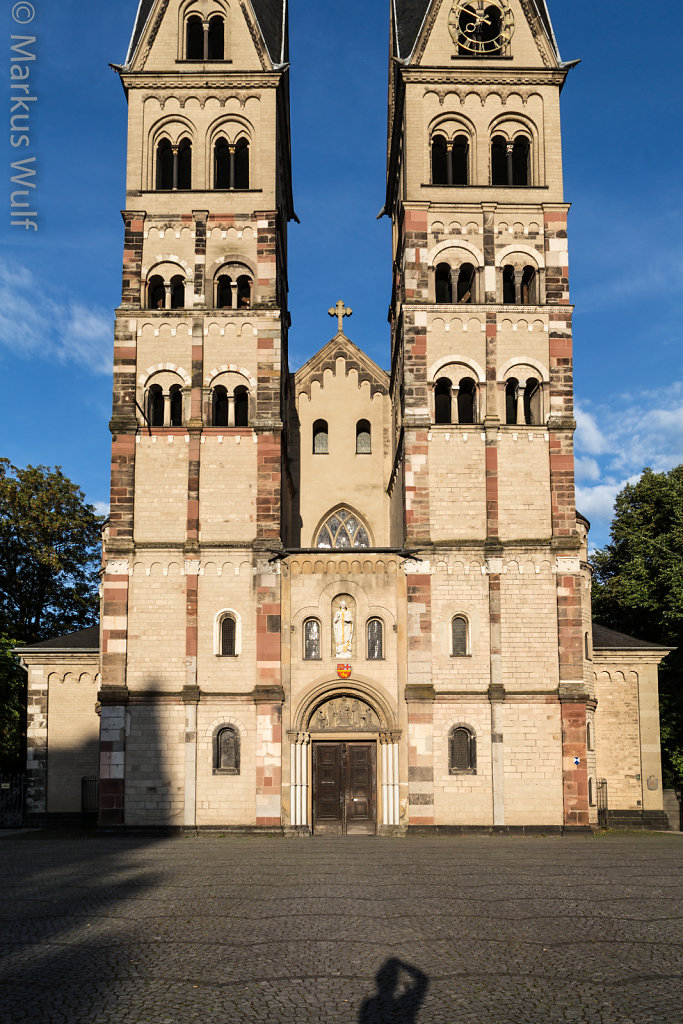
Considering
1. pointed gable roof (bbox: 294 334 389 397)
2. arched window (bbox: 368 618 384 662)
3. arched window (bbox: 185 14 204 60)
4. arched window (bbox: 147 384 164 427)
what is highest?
arched window (bbox: 185 14 204 60)

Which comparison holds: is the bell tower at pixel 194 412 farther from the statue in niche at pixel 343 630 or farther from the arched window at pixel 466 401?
the arched window at pixel 466 401

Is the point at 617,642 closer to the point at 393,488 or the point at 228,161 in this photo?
the point at 393,488

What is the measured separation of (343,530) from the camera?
4206 cm

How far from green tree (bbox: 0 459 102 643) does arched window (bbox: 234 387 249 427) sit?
14.2 meters

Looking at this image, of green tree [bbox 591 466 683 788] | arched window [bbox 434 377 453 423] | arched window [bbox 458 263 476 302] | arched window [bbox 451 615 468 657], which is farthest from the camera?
green tree [bbox 591 466 683 788]

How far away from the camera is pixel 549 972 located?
12.1m

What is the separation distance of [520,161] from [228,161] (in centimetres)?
1040

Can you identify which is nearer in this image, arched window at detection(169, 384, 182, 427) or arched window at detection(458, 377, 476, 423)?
arched window at detection(169, 384, 182, 427)

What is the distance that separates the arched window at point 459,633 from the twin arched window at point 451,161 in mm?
15004

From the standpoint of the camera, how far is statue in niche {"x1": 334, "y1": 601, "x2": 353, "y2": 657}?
33625mm

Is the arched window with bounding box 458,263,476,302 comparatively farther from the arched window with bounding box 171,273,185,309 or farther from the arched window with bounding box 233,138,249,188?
the arched window with bounding box 171,273,185,309

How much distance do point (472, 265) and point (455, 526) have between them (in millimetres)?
9091

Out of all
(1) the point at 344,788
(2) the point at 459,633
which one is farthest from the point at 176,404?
(1) the point at 344,788

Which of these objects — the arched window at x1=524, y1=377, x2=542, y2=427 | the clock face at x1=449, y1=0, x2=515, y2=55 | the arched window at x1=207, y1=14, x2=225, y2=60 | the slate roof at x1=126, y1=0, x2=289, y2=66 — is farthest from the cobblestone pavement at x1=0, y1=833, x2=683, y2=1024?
the arched window at x1=207, y1=14, x2=225, y2=60
